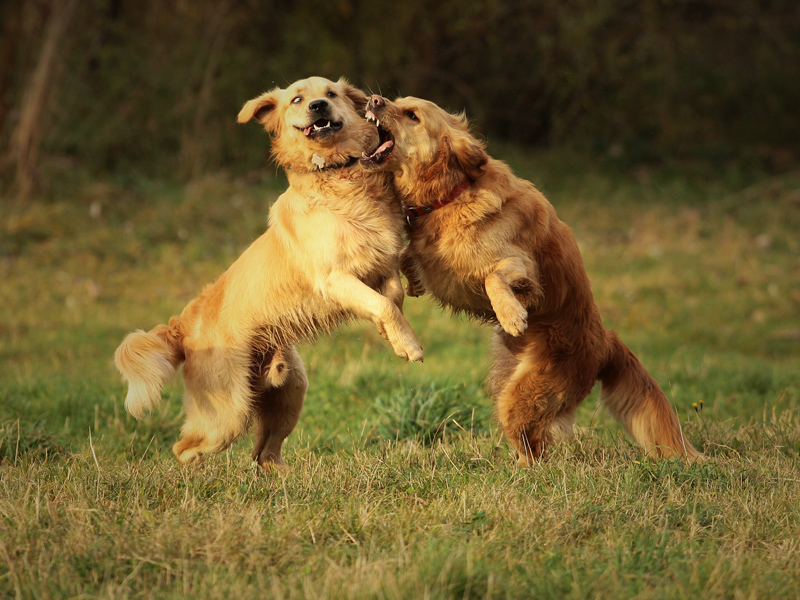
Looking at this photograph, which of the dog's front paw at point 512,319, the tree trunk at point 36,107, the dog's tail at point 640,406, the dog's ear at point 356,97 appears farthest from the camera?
the tree trunk at point 36,107

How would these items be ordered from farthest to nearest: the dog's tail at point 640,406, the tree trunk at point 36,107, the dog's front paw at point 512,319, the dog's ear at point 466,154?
the tree trunk at point 36,107 < the dog's tail at point 640,406 < the dog's ear at point 466,154 < the dog's front paw at point 512,319

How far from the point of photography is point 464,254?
3.90 m

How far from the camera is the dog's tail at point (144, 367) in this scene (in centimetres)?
387

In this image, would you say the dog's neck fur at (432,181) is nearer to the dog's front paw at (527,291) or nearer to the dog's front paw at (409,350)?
the dog's front paw at (527,291)

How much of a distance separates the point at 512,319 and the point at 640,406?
3.22ft

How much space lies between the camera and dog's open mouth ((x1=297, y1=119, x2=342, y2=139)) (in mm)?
4078

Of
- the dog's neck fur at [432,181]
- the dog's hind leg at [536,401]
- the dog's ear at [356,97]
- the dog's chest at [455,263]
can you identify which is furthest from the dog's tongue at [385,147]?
the dog's hind leg at [536,401]

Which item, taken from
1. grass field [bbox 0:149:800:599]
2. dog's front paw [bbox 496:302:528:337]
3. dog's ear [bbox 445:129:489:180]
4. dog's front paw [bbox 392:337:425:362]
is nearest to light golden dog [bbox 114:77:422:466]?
dog's front paw [bbox 392:337:425:362]

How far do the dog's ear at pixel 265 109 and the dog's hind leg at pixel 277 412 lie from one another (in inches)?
46.1

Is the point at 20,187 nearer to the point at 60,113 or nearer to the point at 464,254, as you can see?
the point at 60,113

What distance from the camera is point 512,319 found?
3.62m

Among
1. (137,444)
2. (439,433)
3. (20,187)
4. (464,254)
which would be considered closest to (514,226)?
(464,254)

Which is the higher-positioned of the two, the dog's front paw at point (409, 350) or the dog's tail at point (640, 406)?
the dog's front paw at point (409, 350)

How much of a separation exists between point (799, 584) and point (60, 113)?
1098 cm
